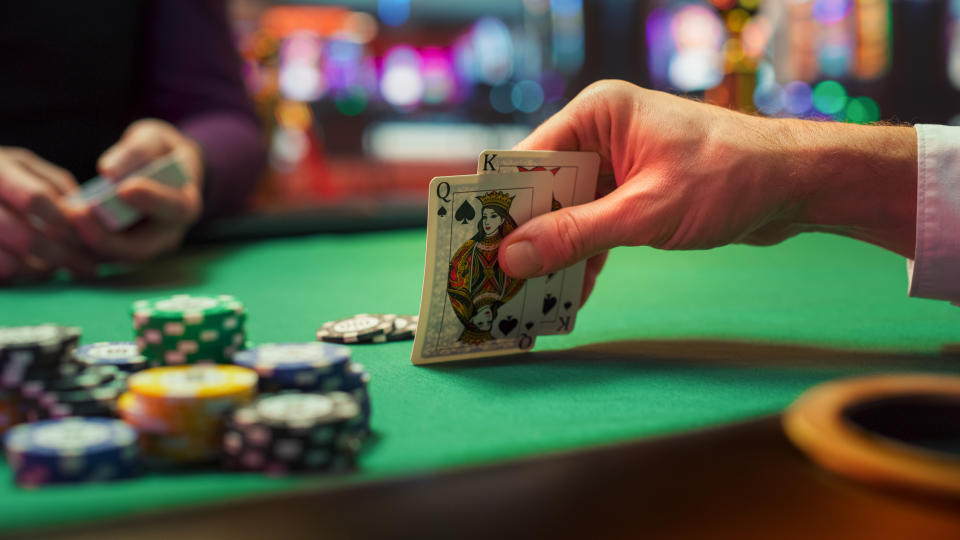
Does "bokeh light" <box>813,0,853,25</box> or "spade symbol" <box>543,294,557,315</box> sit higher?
"bokeh light" <box>813,0,853,25</box>

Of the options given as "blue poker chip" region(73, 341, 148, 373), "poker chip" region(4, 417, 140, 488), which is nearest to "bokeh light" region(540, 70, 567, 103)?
"blue poker chip" region(73, 341, 148, 373)

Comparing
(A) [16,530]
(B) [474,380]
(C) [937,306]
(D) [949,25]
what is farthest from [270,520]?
(D) [949,25]

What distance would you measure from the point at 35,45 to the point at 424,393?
2.76 m

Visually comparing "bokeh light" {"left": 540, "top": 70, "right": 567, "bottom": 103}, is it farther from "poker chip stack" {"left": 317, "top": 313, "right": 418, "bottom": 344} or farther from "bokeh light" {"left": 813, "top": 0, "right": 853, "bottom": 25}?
"poker chip stack" {"left": 317, "top": 313, "right": 418, "bottom": 344}

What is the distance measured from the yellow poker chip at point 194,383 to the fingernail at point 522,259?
490mm

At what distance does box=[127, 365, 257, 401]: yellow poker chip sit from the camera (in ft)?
2.85

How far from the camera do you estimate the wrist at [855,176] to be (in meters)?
1.38

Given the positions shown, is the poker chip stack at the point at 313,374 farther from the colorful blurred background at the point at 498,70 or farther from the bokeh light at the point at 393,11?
the bokeh light at the point at 393,11

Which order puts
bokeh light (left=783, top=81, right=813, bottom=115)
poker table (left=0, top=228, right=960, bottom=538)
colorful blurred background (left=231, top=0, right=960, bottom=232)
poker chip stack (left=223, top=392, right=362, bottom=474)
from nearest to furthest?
poker table (left=0, top=228, right=960, bottom=538) < poker chip stack (left=223, top=392, right=362, bottom=474) < colorful blurred background (left=231, top=0, right=960, bottom=232) < bokeh light (left=783, top=81, right=813, bottom=115)

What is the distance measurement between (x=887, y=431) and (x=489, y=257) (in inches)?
29.5

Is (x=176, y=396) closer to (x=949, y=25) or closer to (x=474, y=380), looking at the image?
(x=474, y=380)

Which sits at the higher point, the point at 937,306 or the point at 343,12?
the point at 343,12

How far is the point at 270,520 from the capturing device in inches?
27.5

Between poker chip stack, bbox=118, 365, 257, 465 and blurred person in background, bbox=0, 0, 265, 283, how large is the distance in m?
1.52
